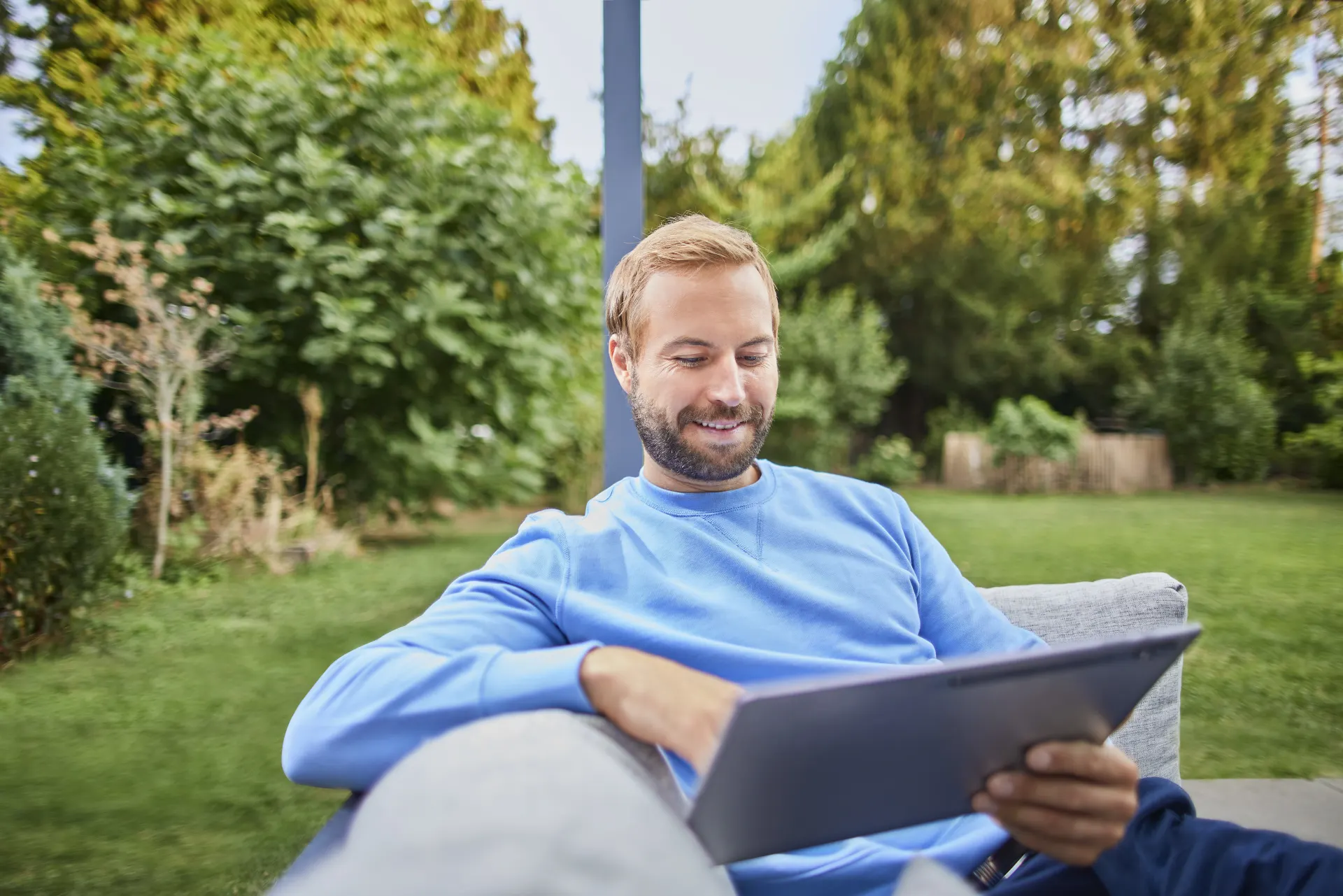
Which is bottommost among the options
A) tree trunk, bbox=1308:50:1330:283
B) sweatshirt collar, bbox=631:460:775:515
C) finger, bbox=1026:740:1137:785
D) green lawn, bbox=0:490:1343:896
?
green lawn, bbox=0:490:1343:896

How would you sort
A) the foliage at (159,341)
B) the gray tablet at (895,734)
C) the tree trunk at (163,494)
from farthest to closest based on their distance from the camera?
the tree trunk at (163,494) < the foliage at (159,341) < the gray tablet at (895,734)

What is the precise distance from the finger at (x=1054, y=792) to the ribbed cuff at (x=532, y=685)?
32cm

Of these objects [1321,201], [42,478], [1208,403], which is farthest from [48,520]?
[1208,403]

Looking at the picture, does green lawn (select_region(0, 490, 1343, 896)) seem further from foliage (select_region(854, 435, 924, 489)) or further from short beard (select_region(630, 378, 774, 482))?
short beard (select_region(630, 378, 774, 482))

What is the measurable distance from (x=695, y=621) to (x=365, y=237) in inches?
121

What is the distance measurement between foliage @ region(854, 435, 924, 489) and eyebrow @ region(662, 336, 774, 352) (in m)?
4.96

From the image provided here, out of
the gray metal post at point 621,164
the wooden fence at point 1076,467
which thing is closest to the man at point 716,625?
the gray metal post at point 621,164

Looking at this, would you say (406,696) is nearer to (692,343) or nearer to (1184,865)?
(692,343)

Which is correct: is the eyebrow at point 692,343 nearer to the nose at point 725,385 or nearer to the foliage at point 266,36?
the nose at point 725,385

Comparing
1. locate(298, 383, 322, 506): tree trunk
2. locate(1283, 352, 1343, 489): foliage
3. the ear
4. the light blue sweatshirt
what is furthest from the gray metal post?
locate(1283, 352, 1343, 489): foliage

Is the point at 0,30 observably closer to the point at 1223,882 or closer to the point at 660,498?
the point at 660,498

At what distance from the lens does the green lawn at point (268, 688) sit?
207 centimetres

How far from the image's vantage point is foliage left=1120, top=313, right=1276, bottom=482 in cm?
414

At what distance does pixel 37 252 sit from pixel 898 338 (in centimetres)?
577
